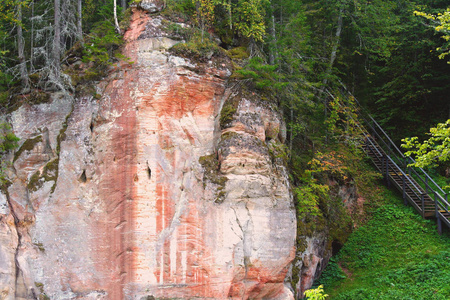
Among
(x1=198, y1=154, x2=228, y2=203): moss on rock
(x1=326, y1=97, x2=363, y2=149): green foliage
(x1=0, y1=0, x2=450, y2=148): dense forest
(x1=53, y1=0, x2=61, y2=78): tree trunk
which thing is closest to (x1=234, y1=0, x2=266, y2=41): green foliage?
(x1=0, y1=0, x2=450, y2=148): dense forest

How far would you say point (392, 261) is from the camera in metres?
15.3

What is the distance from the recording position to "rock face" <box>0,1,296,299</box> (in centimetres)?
1176

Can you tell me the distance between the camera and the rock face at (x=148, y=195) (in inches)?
463

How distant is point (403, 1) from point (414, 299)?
14.6m

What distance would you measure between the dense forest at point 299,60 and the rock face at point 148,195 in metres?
0.85

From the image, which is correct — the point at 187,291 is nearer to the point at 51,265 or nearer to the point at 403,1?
the point at 51,265

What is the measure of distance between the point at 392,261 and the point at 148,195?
9.10 meters

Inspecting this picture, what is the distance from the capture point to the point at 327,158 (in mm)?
16859

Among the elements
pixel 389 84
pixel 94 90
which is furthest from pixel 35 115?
pixel 389 84

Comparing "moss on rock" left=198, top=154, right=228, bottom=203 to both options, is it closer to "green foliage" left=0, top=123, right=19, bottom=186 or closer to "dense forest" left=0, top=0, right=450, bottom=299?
"dense forest" left=0, top=0, right=450, bottom=299

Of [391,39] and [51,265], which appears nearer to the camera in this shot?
[51,265]

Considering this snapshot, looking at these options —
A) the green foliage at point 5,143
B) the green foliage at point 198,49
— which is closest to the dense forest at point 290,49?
the green foliage at point 198,49

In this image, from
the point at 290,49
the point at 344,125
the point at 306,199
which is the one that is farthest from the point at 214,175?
the point at 344,125

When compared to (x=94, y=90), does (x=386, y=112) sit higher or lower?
higher
